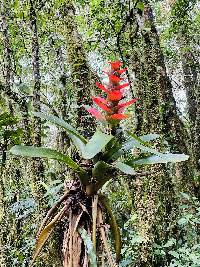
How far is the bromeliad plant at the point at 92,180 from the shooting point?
1421 millimetres

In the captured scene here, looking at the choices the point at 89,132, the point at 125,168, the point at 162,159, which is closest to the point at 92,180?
the point at 125,168

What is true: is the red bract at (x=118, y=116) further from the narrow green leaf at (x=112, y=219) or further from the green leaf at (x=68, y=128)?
the narrow green leaf at (x=112, y=219)

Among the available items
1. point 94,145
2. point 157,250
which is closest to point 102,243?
point 94,145

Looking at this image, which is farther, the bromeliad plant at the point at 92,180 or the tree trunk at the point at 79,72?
the tree trunk at the point at 79,72

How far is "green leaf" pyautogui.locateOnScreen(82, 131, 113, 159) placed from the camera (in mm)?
1332

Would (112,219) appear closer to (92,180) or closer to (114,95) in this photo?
(92,180)

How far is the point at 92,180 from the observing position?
4.90ft

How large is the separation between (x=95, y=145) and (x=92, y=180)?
0.59 ft

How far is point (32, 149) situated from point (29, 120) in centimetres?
179

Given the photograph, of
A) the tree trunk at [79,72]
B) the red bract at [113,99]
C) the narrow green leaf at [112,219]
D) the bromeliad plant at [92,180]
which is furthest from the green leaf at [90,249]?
the tree trunk at [79,72]

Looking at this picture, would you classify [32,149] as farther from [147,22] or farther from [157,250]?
[147,22]

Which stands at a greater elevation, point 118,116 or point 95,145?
point 118,116

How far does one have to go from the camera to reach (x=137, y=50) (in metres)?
3.67

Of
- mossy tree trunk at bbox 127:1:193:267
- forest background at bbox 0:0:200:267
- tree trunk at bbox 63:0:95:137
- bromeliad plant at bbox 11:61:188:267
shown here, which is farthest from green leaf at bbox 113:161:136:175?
tree trunk at bbox 63:0:95:137
